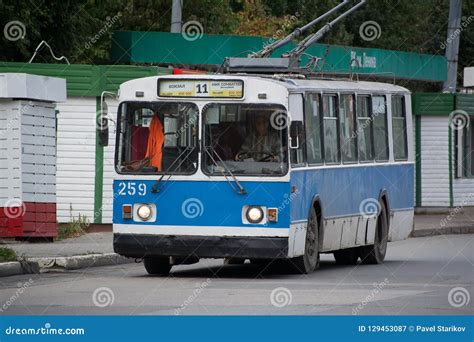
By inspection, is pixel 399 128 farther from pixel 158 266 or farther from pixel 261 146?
pixel 158 266

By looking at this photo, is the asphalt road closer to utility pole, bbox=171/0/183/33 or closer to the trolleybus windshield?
the trolleybus windshield

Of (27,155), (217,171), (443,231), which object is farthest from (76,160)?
(217,171)

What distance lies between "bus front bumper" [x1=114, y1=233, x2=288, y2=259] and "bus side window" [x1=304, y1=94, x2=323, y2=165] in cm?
184

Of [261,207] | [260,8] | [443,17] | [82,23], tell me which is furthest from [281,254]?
[443,17]

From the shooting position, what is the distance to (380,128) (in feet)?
82.3

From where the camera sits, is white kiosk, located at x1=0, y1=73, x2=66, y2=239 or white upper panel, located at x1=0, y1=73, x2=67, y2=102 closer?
white upper panel, located at x1=0, y1=73, x2=67, y2=102

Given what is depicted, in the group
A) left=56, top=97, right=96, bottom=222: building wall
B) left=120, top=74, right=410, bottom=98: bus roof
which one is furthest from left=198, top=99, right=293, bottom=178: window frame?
left=56, top=97, right=96, bottom=222: building wall

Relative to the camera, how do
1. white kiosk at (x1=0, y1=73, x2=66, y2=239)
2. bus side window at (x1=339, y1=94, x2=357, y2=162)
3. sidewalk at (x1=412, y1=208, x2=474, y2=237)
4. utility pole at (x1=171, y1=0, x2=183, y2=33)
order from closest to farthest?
bus side window at (x1=339, y1=94, x2=357, y2=162) → white kiosk at (x1=0, y1=73, x2=66, y2=239) → sidewalk at (x1=412, y1=208, x2=474, y2=237) → utility pole at (x1=171, y1=0, x2=183, y2=33)

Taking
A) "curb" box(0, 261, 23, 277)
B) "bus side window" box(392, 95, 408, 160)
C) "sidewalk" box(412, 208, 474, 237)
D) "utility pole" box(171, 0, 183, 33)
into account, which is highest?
"utility pole" box(171, 0, 183, 33)

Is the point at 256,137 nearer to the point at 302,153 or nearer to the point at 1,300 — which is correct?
the point at 302,153

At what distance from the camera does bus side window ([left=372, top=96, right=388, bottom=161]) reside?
24859 millimetres

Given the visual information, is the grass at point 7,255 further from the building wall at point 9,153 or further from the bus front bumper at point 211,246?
the building wall at point 9,153

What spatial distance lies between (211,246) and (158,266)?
1484 millimetres
